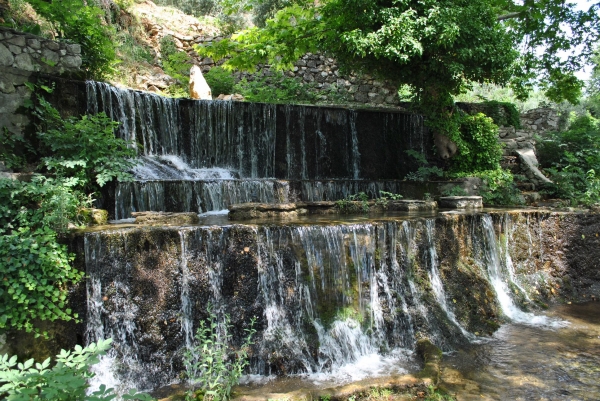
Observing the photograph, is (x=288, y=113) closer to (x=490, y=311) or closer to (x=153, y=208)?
(x=153, y=208)

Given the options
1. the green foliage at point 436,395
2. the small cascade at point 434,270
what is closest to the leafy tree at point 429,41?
the small cascade at point 434,270

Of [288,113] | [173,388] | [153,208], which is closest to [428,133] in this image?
[288,113]

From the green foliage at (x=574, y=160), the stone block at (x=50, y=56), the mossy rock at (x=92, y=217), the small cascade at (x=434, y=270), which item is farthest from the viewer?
the green foliage at (x=574, y=160)

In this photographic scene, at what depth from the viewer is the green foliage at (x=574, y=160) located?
10609 mm

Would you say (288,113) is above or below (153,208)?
above

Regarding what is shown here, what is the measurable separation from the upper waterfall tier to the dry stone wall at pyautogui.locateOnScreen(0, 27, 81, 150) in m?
0.75

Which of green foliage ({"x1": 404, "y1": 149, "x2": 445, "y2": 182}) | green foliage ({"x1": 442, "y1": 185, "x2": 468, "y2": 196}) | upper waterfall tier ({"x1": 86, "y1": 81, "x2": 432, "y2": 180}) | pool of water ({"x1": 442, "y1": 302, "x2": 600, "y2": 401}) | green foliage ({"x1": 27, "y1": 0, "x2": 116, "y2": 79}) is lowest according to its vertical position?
pool of water ({"x1": 442, "y1": 302, "x2": 600, "y2": 401})

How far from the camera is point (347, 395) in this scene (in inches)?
152

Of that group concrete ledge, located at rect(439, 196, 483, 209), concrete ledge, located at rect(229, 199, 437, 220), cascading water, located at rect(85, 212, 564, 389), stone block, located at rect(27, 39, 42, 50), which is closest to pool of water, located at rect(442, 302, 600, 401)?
cascading water, located at rect(85, 212, 564, 389)

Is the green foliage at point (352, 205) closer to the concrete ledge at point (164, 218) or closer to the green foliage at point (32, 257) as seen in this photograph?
the concrete ledge at point (164, 218)

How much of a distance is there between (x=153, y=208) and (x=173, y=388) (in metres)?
3.23

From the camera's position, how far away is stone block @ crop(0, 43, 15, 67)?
6.53 meters

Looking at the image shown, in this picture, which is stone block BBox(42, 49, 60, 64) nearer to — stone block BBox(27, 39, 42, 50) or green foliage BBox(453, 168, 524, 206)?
stone block BBox(27, 39, 42, 50)

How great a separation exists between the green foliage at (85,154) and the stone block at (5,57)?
0.76 metres
